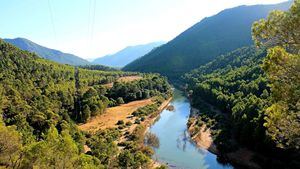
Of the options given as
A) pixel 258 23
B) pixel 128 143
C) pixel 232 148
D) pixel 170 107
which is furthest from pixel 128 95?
pixel 258 23

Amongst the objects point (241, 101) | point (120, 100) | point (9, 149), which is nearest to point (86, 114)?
point (120, 100)

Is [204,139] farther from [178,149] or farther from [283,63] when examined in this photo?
[283,63]

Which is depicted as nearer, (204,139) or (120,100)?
(204,139)

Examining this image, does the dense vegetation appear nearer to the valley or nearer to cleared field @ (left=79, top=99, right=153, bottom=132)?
the valley

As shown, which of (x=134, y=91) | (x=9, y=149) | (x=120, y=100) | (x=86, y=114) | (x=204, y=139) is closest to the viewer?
(x=9, y=149)

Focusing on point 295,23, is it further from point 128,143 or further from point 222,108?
point 222,108

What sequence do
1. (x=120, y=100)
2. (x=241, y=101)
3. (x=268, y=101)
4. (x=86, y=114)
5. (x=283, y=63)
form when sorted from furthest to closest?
(x=120, y=100) < (x=86, y=114) < (x=241, y=101) < (x=268, y=101) < (x=283, y=63)

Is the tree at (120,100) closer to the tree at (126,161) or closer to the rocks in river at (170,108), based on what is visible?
the rocks in river at (170,108)

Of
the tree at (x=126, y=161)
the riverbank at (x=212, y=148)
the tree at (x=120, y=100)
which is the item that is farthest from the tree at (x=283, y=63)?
the tree at (x=120, y=100)
